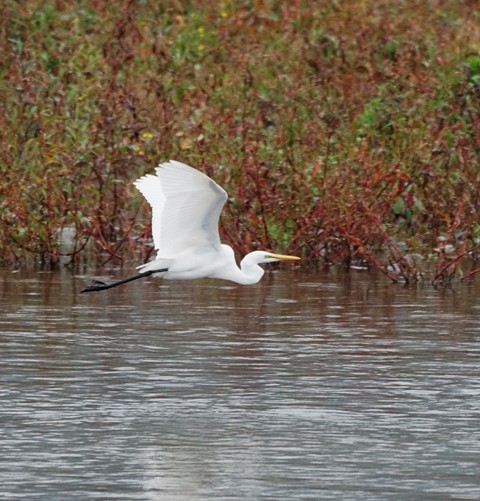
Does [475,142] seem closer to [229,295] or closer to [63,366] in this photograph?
[229,295]

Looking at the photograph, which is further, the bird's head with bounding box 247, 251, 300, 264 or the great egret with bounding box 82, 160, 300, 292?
the bird's head with bounding box 247, 251, 300, 264

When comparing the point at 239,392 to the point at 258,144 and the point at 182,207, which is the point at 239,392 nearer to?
the point at 182,207

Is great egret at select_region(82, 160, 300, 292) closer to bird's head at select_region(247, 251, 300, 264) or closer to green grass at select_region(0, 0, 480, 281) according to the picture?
bird's head at select_region(247, 251, 300, 264)

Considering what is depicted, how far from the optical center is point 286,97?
48.6 feet

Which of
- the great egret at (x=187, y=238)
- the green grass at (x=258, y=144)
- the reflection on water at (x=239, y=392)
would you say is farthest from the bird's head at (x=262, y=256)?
the green grass at (x=258, y=144)

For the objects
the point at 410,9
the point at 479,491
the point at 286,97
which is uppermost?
the point at 410,9

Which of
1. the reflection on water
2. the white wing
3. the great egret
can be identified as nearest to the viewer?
the reflection on water

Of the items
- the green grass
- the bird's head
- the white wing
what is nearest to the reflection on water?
the bird's head

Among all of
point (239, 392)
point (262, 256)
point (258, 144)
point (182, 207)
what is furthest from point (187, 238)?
point (258, 144)

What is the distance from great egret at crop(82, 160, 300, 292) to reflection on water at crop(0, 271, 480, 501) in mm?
337

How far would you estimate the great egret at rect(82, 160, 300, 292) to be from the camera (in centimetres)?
1016

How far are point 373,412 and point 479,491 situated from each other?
4.98 feet

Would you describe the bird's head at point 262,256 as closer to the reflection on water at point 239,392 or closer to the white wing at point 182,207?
the white wing at point 182,207

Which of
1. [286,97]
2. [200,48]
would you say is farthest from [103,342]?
[200,48]
